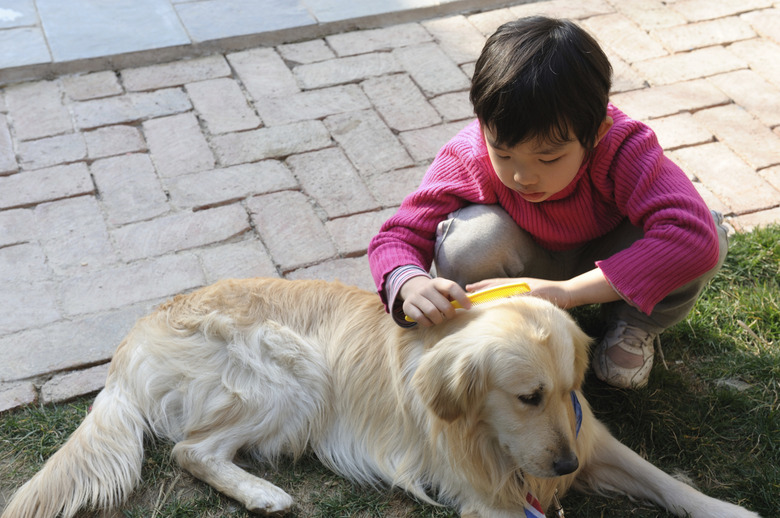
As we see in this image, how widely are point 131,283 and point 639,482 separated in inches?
90.0

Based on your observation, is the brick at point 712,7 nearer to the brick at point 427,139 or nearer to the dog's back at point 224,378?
the brick at point 427,139

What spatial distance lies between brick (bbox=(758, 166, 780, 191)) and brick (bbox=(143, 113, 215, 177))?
2923 millimetres

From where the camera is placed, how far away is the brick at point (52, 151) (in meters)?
4.11

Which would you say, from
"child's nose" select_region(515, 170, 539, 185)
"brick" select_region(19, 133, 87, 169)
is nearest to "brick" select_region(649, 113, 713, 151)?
"child's nose" select_region(515, 170, 539, 185)

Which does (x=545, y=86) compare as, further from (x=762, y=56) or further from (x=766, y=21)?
(x=766, y=21)

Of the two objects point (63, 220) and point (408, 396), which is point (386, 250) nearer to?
point (408, 396)

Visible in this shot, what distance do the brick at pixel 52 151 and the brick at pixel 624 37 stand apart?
3.35 meters

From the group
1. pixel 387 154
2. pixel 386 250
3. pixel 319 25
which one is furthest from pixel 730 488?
pixel 319 25

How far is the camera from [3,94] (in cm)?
464

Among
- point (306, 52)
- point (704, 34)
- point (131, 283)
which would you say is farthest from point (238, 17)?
point (704, 34)

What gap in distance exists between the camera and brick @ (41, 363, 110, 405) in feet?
9.66

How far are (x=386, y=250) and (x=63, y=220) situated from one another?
1.93 m

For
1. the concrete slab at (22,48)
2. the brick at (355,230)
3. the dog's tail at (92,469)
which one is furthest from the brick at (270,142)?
the dog's tail at (92,469)

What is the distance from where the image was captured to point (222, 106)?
4578 mm
